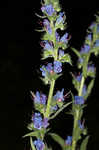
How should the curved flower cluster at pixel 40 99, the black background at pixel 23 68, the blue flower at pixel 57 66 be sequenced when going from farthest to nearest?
the black background at pixel 23 68 → the curved flower cluster at pixel 40 99 → the blue flower at pixel 57 66

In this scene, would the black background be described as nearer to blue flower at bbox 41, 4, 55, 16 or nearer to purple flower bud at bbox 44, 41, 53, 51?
purple flower bud at bbox 44, 41, 53, 51

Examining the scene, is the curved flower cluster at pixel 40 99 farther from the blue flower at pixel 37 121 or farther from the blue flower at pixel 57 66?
the blue flower at pixel 57 66

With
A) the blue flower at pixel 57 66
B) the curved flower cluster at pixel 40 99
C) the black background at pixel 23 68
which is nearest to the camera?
the blue flower at pixel 57 66

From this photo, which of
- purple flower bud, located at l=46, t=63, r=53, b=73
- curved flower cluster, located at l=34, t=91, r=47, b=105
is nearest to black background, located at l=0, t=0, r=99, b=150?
curved flower cluster, located at l=34, t=91, r=47, b=105

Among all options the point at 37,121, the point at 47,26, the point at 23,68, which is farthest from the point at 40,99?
the point at 23,68

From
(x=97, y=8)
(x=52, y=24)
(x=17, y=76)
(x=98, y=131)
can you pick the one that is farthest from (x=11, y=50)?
(x=52, y=24)

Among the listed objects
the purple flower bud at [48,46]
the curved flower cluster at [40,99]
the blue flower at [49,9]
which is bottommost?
the curved flower cluster at [40,99]

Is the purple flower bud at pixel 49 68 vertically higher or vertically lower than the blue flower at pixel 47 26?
lower

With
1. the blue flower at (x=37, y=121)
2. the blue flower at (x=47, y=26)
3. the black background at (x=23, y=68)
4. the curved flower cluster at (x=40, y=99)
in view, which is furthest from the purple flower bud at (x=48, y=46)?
the black background at (x=23, y=68)

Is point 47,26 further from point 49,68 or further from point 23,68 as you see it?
point 23,68
